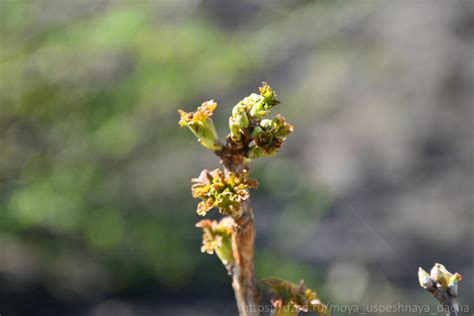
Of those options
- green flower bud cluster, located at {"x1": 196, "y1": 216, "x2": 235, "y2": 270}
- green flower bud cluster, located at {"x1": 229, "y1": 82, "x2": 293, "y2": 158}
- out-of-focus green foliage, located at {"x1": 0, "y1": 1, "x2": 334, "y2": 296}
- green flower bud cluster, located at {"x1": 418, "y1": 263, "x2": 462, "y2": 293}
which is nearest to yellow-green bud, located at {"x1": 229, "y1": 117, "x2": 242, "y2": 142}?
green flower bud cluster, located at {"x1": 229, "y1": 82, "x2": 293, "y2": 158}

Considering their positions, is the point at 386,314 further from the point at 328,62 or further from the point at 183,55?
the point at 328,62

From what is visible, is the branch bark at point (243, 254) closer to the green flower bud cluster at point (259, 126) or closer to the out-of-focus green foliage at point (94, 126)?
the green flower bud cluster at point (259, 126)

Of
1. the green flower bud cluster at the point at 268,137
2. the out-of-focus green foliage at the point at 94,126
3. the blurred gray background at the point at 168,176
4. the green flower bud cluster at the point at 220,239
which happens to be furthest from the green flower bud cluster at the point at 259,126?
the out-of-focus green foliage at the point at 94,126

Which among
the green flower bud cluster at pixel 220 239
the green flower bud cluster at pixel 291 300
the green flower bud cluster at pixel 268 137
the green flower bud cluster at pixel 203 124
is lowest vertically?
the green flower bud cluster at pixel 291 300

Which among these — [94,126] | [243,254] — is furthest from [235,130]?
[94,126]

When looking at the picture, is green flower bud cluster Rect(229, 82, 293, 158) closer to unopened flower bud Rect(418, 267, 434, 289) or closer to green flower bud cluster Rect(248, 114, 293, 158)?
green flower bud cluster Rect(248, 114, 293, 158)

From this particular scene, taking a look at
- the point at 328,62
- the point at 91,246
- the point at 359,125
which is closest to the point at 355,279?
the point at 91,246
